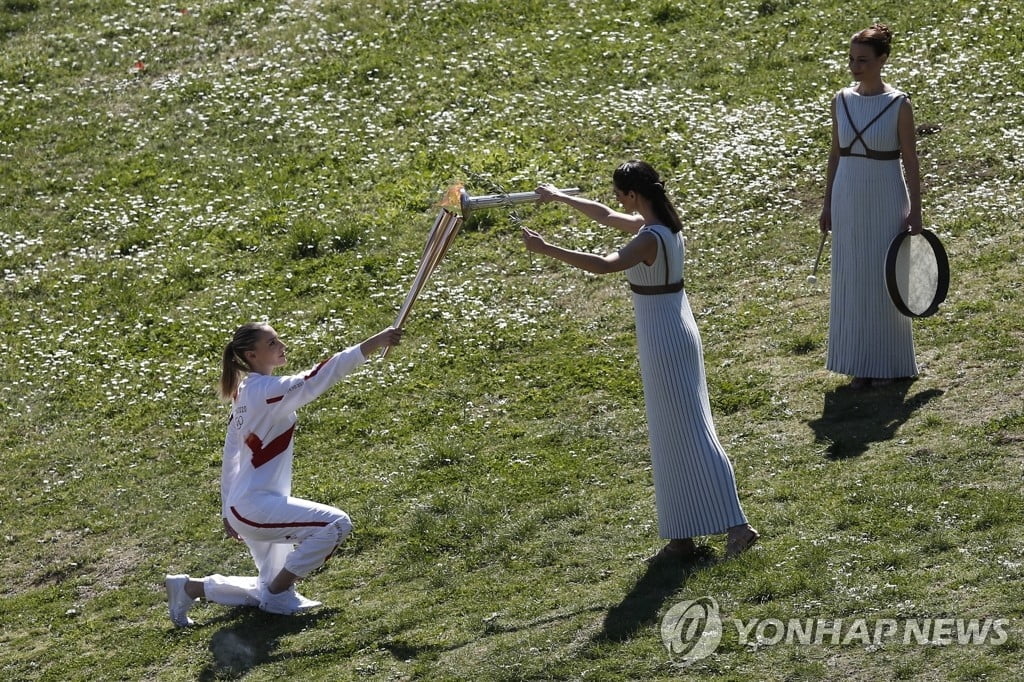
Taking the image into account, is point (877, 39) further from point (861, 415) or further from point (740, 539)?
point (740, 539)

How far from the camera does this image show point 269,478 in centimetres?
764

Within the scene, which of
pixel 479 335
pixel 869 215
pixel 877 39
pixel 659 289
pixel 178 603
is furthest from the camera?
pixel 479 335

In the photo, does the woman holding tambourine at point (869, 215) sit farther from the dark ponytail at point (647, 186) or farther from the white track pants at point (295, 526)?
the white track pants at point (295, 526)

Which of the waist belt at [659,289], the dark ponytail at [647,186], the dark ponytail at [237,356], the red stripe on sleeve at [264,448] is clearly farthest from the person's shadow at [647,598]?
the dark ponytail at [237,356]

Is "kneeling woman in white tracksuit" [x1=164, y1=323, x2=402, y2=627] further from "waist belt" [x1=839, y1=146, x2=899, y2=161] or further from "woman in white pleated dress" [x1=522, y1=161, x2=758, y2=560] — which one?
"waist belt" [x1=839, y1=146, x2=899, y2=161]

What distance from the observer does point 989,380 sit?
30.5ft

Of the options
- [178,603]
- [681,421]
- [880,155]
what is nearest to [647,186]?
[681,421]

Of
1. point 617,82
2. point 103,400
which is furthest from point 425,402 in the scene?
point 617,82

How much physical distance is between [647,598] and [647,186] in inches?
88.9

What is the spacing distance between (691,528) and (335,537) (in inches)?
80.7

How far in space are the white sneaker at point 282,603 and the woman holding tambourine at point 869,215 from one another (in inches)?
175

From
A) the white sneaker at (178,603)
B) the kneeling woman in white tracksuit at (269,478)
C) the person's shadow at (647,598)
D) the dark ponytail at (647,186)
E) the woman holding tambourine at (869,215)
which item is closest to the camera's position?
the person's shadow at (647,598)

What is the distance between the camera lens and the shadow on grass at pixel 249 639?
24.0ft

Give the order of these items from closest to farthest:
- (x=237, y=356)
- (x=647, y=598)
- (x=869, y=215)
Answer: (x=647, y=598)
(x=237, y=356)
(x=869, y=215)
